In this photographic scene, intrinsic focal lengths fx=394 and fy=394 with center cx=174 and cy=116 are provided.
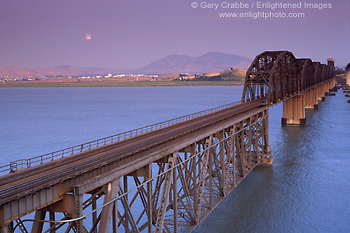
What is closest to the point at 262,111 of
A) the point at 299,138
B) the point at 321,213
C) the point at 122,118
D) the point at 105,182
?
the point at 321,213

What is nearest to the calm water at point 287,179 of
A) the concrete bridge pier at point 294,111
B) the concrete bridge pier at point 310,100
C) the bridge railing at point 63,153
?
the concrete bridge pier at point 294,111

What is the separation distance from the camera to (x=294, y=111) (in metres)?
112

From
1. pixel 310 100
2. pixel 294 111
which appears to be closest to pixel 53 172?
pixel 294 111

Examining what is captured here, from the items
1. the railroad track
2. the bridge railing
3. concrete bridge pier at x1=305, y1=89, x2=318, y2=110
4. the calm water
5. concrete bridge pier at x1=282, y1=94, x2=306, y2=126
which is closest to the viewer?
the railroad track

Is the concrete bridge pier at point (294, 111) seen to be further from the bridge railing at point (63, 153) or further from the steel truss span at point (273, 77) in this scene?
the bridge railing at point (63, 153)

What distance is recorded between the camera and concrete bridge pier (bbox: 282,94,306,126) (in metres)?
109

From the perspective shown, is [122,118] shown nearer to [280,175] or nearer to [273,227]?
[280,175]

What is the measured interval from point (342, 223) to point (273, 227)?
7.74 metres

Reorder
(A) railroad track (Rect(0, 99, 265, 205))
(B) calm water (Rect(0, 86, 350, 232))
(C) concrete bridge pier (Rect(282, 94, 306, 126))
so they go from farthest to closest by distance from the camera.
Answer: (C) concrete bridge pier (Rect(282, 94, 306, 126)) → (B) calm water (Rect(0, 86, 350, 232)) → (A) railroad track (Rect(0, 99, 265, 205))

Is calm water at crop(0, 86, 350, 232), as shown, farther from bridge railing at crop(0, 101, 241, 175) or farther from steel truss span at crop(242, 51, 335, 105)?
steel truss span at crop(242, 51, 335, 105)

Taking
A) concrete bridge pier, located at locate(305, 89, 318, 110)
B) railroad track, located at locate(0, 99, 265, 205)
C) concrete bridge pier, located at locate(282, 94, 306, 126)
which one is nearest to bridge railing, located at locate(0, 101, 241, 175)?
railroad track, located at locate(0, 99, 265, 205)

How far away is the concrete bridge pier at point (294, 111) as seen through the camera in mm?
108750

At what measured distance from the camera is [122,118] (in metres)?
147

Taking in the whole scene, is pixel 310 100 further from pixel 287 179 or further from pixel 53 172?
pixel 53 172
